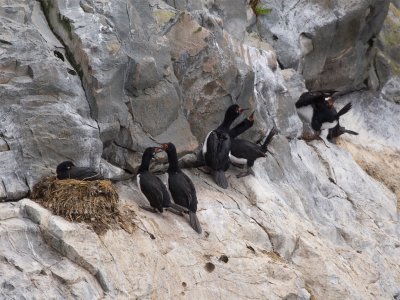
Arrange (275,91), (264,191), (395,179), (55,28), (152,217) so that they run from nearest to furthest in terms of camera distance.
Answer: (152,217) → (55,28) → (264,191) → (275,91) → (395,179)

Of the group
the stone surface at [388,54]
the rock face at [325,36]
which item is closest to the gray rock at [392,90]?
the stone surface at [388,54]

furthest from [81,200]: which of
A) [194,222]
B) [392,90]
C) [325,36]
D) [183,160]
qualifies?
[392,90]

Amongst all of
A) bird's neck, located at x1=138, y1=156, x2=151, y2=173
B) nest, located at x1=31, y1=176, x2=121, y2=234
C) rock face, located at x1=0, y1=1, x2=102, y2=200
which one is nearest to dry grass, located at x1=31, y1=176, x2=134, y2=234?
nest, located at x1=31, y1=176, x2=121, y2=234

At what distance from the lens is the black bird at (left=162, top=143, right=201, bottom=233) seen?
12.2m

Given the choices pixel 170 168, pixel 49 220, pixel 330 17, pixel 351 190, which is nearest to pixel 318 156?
pixel 351 190

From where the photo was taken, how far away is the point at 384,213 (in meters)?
16.2

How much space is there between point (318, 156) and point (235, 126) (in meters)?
2.54

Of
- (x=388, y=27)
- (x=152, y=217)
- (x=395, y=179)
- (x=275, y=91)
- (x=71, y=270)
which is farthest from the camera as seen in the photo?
(x=388, y=27)

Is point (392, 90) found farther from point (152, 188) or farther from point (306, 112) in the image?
point (152, 188)

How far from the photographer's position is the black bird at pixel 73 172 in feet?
37.0

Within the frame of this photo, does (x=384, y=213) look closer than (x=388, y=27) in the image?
Yes

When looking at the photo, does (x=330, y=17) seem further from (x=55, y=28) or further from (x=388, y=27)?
(x=55, y=28)

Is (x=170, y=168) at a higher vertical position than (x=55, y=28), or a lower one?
lower

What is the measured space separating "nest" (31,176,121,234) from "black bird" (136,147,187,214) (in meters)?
0.69
